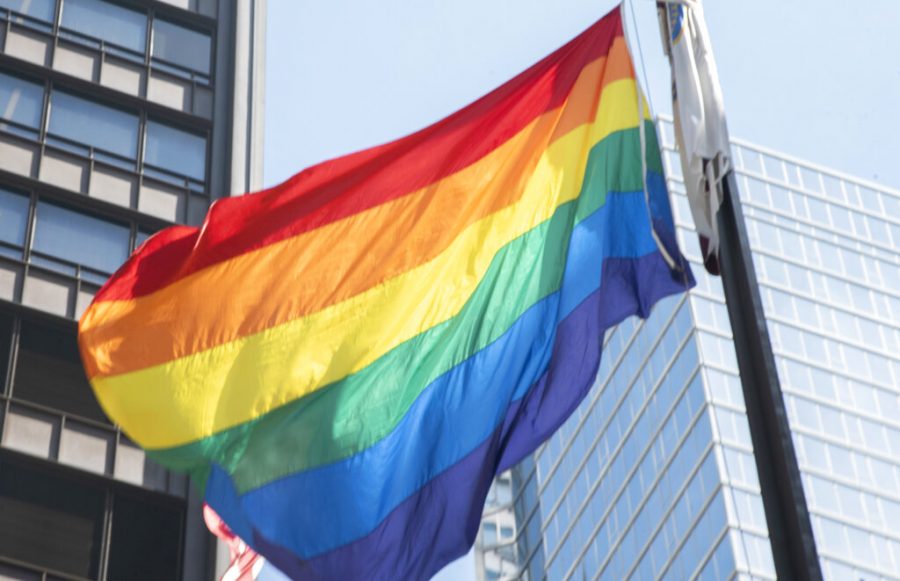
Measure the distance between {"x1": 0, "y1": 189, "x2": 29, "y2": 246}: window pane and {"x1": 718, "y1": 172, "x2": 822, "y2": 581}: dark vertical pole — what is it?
2440 cm

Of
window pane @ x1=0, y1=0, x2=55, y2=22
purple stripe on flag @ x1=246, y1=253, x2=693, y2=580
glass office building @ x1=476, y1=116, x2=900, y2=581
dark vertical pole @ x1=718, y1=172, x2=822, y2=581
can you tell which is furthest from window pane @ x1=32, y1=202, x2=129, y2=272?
glass office building @ x1=476, y1=116, x2=900, y2=581

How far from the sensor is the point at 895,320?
330 feet

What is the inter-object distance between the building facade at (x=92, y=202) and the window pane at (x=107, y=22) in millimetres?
29

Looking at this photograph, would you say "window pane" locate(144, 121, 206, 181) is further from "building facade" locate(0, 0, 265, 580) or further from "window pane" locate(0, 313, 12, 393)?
"window pane" locate(0, 313, 12, 393)

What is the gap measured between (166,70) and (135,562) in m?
11.8

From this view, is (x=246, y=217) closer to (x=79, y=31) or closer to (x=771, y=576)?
(x=79, y=31)

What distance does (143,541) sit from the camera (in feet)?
100

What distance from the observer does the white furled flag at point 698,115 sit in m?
11.2

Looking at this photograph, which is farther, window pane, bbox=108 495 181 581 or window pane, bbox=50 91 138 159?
window pane, bbox=50 91 138 159

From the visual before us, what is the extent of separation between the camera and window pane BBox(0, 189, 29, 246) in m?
33.5

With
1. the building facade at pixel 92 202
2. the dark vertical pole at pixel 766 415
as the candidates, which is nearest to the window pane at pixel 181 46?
the building facade at pixel 92 202

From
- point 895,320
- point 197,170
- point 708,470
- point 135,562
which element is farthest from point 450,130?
point 895,320

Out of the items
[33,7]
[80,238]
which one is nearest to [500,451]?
[80,238]

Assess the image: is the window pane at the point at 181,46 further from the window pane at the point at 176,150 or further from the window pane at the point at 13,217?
the window pane at the point at 13,217
